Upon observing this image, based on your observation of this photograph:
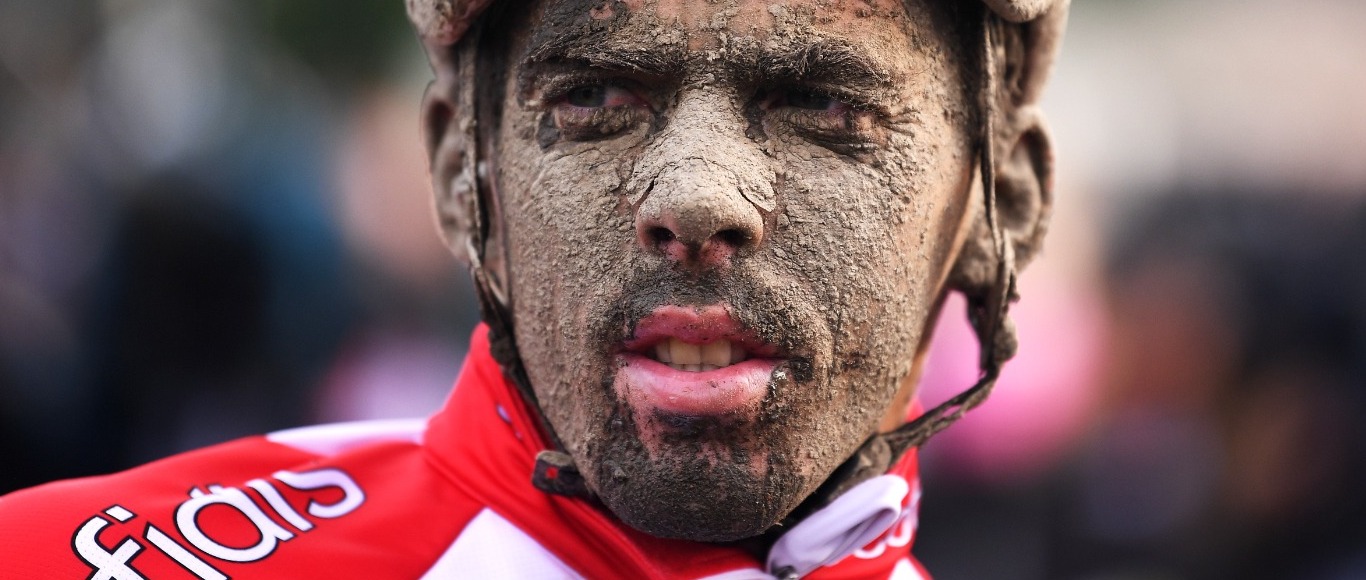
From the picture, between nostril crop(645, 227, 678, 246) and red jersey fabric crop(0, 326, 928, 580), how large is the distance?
0.51m

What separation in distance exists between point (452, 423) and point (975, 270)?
1026mm

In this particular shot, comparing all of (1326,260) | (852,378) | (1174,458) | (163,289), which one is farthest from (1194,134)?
(852,378)

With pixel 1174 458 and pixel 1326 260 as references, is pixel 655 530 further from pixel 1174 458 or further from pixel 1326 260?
pixel 1326 260

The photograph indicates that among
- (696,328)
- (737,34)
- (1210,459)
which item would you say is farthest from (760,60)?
(1210,459)

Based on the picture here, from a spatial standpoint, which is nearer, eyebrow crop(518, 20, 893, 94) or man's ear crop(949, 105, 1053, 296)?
eyebrow crop(518, 20, 893, 94)

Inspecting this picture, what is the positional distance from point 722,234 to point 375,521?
2.86ft

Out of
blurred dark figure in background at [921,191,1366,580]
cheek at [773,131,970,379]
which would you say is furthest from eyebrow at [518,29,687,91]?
blurred dark figure in background at [921,191,1366,580]

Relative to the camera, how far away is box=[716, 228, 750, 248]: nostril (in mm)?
1879

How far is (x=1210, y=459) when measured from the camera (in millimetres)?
5402

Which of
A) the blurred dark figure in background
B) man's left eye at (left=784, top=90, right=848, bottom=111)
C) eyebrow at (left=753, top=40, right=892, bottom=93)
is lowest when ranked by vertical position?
the blurred dark figure in background

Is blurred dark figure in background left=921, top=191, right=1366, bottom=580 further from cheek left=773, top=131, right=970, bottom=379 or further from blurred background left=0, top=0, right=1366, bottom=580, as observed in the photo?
cheek left=773, top=131, right=970, bottom=379

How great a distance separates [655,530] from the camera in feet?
6.51

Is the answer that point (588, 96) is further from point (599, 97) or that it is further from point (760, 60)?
point (760, 60)

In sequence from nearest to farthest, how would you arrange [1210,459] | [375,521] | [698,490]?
[698,490] → [375,521] → [1210,459]
